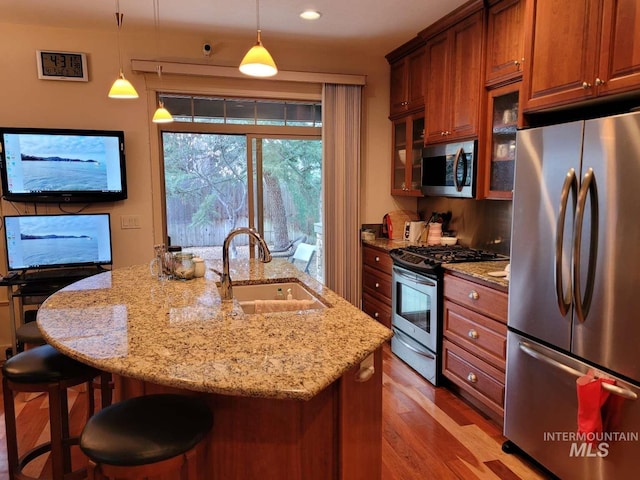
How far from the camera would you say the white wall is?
3547 millimetres

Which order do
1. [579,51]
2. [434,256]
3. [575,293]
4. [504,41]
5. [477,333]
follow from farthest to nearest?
[434,256] → [504,41] → [477,333] → [579,51] → [575,293]

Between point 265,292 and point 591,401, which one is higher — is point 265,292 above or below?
above

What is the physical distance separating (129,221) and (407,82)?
2782 mm

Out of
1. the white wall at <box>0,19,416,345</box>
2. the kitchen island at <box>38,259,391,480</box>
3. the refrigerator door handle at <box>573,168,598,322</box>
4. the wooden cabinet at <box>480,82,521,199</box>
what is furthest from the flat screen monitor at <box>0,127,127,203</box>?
the refrigerator door handle at <box>573,168,598,322</box>

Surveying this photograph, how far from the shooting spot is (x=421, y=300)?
3.30 meters

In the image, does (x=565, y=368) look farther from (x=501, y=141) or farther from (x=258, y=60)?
(x=258, y=60)

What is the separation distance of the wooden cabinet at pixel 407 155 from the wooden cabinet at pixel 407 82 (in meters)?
0.10

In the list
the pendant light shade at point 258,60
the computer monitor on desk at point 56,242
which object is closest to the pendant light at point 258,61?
the pendant light shade at point 258,60

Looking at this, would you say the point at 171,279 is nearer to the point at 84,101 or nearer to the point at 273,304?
the point at 273,304

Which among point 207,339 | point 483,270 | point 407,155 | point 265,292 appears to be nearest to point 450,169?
point 407,155

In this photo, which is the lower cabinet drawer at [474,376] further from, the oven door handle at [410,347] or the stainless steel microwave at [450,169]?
the stainless steel microwave at [450,169]

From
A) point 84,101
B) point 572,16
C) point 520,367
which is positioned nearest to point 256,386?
point 520,367

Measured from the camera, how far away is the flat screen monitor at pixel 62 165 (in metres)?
3.44

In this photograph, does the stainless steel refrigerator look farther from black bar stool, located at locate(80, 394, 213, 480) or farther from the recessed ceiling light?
the recessed ceiling light
